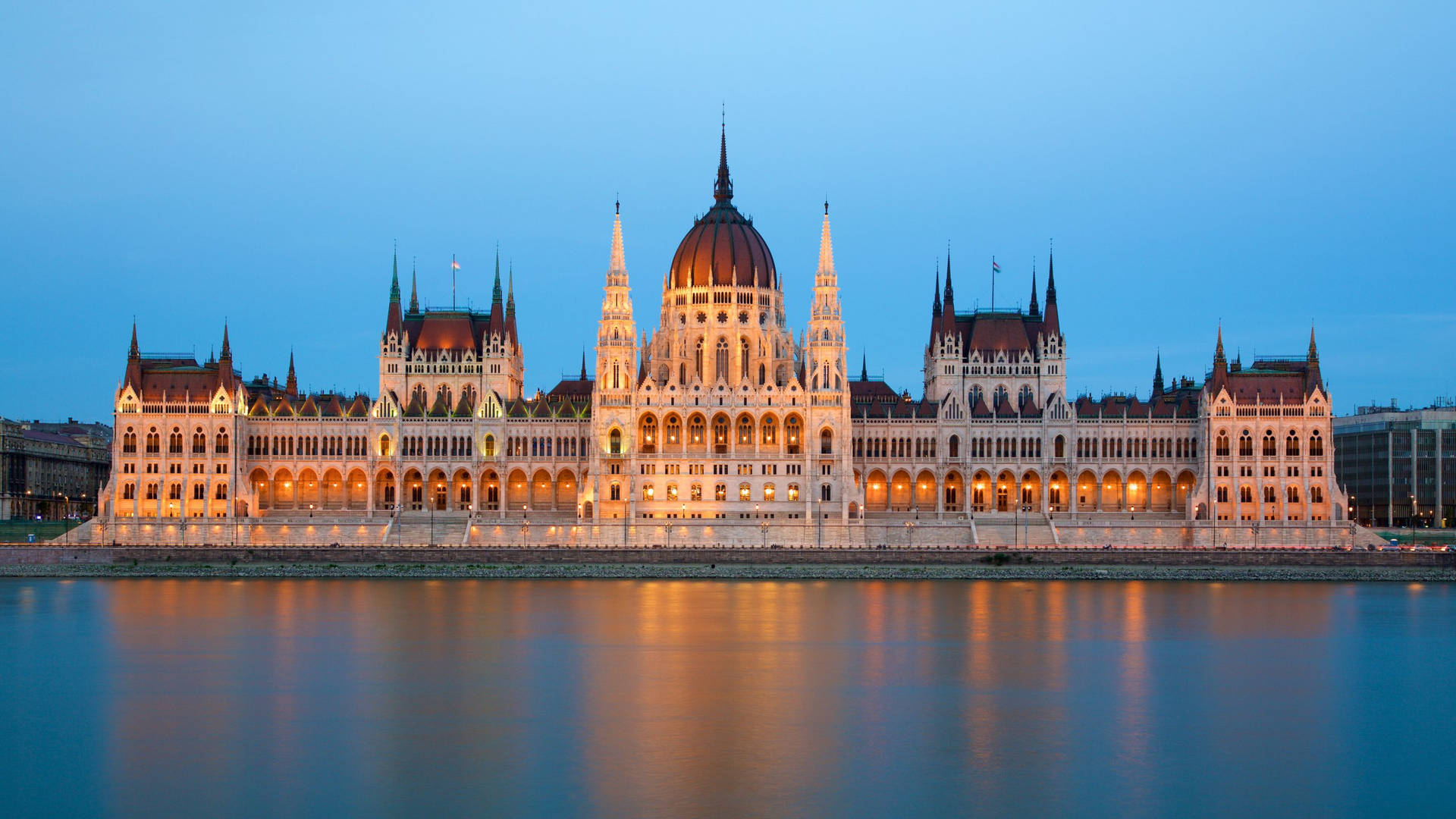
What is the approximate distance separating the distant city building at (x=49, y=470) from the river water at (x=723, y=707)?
→ 61.9m

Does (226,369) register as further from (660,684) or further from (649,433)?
(660,684)

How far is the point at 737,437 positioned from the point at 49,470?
69307 mm

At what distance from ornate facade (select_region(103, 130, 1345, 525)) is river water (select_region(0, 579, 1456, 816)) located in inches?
1211

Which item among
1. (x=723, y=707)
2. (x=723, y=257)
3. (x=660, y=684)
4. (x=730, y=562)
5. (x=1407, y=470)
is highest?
(x=723, y=257)

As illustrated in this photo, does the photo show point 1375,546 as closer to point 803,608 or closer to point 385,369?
point 803,608

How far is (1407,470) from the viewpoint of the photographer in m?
133

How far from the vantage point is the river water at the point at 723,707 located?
122 ft

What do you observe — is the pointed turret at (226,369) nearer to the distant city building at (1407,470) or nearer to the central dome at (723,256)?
the central dome at (723,256)

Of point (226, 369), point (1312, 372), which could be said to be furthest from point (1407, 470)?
point (226, 369)

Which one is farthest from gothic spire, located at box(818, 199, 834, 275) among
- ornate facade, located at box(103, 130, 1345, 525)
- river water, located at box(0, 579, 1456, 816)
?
river water, located at box(0, 579, 1456, 816)

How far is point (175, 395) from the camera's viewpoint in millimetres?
112125

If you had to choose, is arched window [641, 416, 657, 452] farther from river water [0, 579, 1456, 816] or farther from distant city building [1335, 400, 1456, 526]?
distant city building [1335, 400, 1456, 526]

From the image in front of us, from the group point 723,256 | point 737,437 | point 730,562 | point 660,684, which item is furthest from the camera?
point 723,256

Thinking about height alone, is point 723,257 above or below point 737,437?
above
